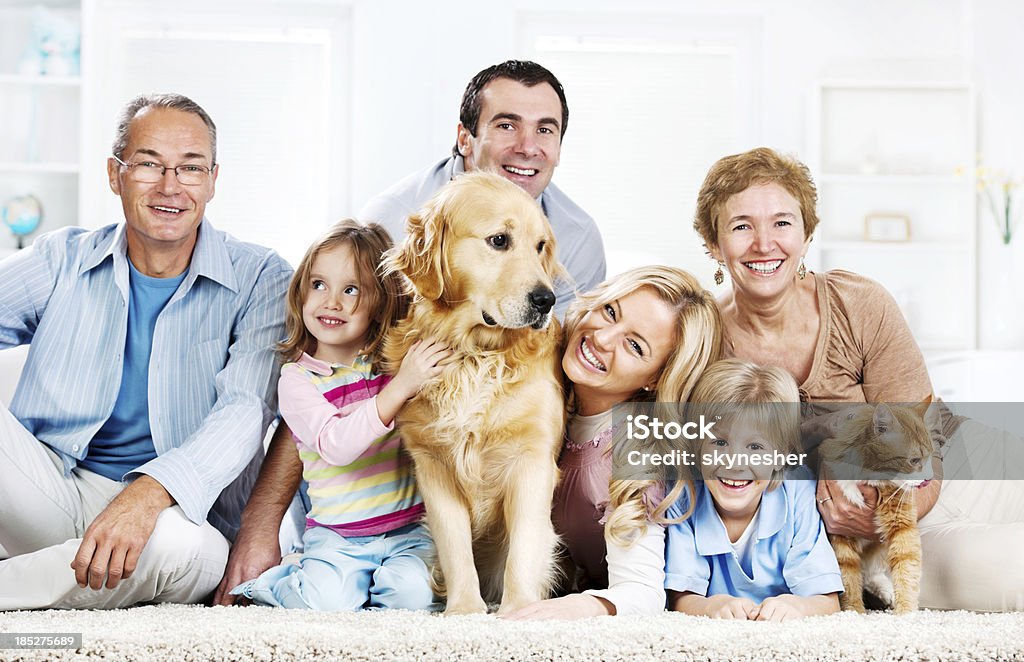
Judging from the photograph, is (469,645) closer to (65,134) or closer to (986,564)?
(986,564)

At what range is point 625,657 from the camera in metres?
1.21

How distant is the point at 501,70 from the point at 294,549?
128 centimetres

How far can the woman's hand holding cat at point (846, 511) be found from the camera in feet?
5.00

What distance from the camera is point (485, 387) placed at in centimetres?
156

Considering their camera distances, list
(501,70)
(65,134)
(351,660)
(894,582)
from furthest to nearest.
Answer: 1. (65,134)
2. (501,70)
3. (894,582)
4. (351,660)

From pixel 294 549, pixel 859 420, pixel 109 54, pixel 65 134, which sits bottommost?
→ pixel 294 549

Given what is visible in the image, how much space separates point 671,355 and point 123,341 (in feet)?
3.75

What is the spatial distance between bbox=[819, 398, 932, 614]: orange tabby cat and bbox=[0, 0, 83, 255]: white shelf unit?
4229 mm

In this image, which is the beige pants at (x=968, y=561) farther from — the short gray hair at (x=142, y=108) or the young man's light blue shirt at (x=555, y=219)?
the short gray hair at (x=142, y=108)

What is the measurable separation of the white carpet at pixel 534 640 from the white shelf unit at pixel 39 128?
3855 mm

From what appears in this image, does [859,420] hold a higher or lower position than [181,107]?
lower

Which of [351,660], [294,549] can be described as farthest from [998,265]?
[351,660]

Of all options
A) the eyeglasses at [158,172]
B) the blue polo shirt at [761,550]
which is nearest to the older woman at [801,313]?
the blue polo shirt at [761,550]

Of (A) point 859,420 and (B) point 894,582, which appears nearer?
(B) point 894,582
